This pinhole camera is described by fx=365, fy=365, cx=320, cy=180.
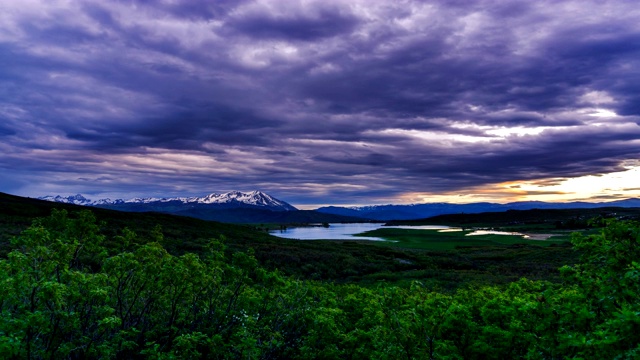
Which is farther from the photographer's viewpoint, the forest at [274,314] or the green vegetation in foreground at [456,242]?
the green vegetation in foreground at [456,242]

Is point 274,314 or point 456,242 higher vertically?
point 274,314

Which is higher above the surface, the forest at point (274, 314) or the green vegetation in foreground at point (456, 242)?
the forest at point (274, 314)

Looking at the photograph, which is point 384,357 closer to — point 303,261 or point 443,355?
point 443,355

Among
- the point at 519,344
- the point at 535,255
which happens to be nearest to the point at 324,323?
the point at 519,344

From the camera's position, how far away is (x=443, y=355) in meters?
8.88

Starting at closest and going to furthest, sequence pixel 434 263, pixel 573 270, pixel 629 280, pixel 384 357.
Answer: pixel 629 280 → pixel 384 357 → pixel 573 270 → pixel 434 263

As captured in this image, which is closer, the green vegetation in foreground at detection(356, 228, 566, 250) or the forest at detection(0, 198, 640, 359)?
the forest at detection(0, 198, 640, 359)

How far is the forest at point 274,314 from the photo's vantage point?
Result: 7570mm

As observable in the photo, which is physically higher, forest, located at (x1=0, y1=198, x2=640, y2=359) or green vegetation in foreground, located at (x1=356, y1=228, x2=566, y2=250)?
forest, located at (x1=0, y1=198, x2=640, y2=359)

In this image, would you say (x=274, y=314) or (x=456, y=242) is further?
(x=456, y=242)

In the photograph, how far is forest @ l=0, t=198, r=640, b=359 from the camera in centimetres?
757

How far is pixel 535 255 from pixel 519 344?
215 feet

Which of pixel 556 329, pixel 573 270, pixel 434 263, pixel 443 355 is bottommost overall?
pixel 434 263

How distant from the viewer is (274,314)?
13258 mm
